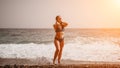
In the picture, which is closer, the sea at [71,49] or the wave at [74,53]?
the wave at [74,53]

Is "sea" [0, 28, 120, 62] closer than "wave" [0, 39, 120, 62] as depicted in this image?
No

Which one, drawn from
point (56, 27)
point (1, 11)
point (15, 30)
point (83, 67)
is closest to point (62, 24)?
point (56, 27)

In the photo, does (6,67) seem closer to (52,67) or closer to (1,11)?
(52,67)

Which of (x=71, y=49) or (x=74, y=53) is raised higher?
(x=74, y=53)

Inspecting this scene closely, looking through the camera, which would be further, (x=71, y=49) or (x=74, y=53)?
(x=71, y=49)

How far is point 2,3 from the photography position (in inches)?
851

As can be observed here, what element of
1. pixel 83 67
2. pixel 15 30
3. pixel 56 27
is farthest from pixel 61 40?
pixel 15 30

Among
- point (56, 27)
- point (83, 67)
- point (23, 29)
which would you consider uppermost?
point (56, 27)

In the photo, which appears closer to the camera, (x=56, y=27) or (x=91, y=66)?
(x=91, y=66)

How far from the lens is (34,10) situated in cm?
2355

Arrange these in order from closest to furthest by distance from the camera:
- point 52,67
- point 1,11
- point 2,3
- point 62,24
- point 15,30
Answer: point 52,67 < point 62,24 < point 2,3 < point 1,11 < point 15,30

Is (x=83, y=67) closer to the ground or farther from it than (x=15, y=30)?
farther from it

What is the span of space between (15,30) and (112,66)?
30.3 meters

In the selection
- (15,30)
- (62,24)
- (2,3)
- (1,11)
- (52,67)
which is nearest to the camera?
(52,67)
